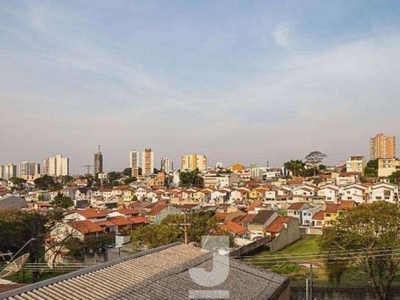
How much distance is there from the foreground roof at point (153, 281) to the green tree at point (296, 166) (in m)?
65.2

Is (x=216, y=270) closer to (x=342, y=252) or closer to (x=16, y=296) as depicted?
(x=16, y=296)

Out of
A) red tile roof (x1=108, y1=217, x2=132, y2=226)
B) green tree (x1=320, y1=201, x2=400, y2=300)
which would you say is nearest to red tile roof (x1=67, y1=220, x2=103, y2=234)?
red tile roof (x1=108, y1=217, x2=132, y2=226)

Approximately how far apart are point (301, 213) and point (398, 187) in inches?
557

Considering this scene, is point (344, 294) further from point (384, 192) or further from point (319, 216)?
point (384, 192)

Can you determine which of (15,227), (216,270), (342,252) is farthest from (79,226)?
(216,270)

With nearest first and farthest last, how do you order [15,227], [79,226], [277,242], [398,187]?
1. [15,227]
2. [277,242]
3. [79,226]
4. [398,187]

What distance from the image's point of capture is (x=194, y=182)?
74.6m

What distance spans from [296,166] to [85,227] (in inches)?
2008

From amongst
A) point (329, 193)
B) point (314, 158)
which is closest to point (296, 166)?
point (314, 158)

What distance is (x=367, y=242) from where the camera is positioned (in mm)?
15414

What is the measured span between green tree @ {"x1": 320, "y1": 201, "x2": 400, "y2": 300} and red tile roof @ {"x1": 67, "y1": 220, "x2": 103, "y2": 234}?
18.6 metres

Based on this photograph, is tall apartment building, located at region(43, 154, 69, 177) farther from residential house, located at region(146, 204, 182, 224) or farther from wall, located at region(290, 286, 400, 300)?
wall, located at region(290, 286, 400, 300)

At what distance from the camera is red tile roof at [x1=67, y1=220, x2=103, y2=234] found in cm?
2921

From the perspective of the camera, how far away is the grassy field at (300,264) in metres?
17.6
